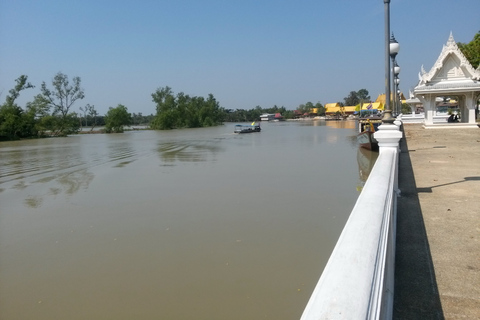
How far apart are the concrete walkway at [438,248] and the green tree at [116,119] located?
2925 inches

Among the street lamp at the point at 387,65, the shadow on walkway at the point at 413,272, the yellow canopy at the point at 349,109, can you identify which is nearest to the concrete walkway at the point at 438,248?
the shadow on walkway at the point at 413,272

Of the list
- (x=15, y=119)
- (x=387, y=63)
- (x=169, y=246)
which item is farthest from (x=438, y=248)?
(x=15, y=119)

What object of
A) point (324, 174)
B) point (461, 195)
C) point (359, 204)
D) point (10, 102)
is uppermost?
point (10, 102)

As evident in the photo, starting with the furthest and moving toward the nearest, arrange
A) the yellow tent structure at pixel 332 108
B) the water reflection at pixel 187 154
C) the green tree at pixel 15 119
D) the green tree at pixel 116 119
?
the yellow tent structure at pixel 332 108, the green tree at pixel 116 119, the green tree at pixel 15 119, the water reflection at pixel 187 154

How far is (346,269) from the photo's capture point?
174cm

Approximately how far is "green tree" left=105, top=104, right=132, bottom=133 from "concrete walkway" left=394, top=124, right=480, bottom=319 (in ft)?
244

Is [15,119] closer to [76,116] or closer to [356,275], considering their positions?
[76,116]

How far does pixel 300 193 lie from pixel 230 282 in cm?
573

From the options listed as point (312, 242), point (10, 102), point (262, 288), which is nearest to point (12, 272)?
point (262, 288)

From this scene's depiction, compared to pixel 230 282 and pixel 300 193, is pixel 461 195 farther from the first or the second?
pixel 300 193

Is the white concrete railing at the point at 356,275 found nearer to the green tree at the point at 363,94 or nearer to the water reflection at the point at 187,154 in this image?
the water reflection at the point at 187,154

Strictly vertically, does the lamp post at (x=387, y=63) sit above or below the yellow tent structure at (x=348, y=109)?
above

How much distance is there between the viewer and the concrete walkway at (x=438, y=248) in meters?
2.84

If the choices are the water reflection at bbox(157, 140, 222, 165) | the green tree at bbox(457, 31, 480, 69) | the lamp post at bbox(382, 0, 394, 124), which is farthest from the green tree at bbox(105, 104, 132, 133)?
the lamp post at bbox(382, 0, 394, 124)
